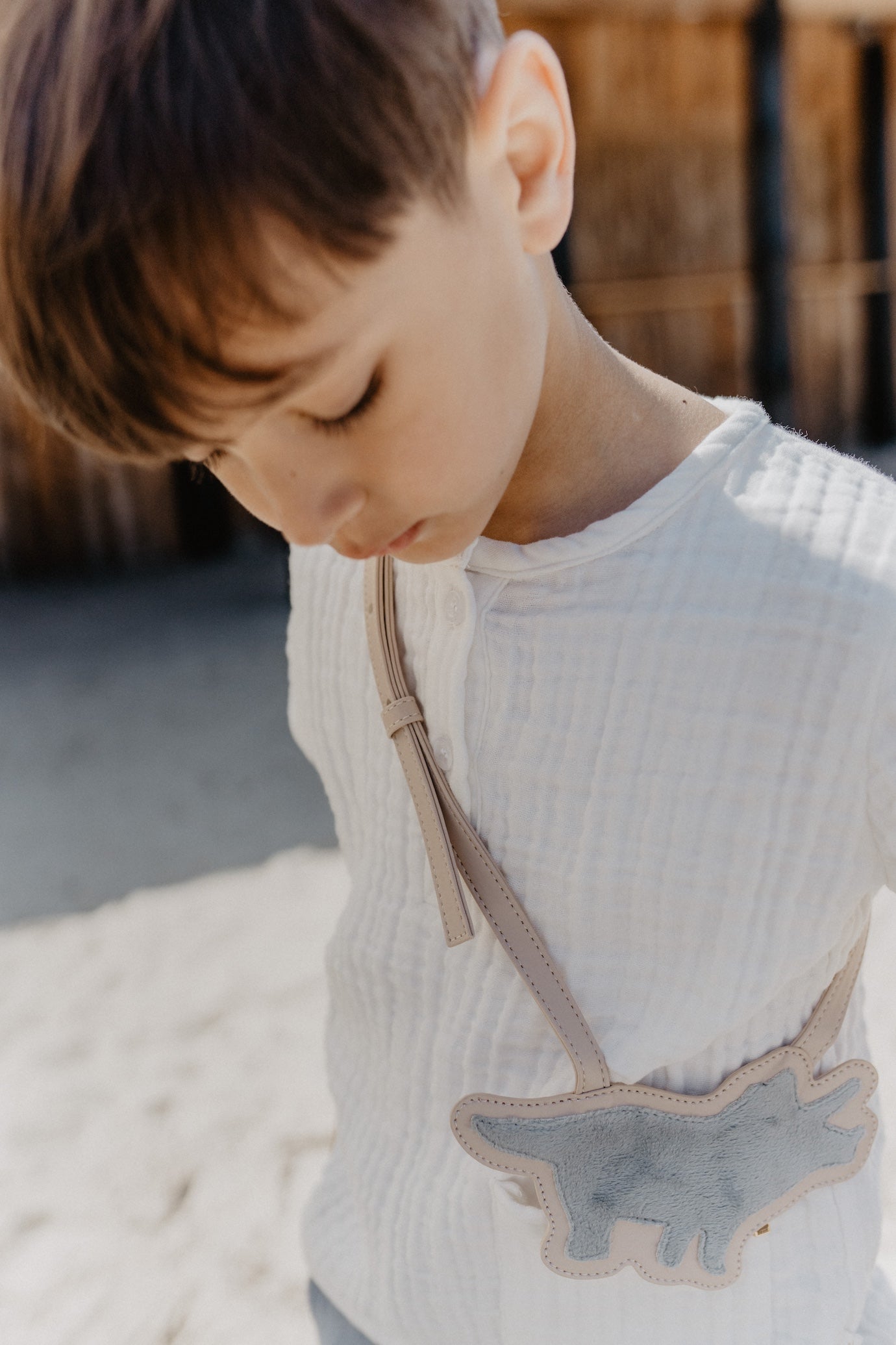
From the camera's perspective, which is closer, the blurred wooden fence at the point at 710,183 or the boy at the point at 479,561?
the boy at the point at 479,561

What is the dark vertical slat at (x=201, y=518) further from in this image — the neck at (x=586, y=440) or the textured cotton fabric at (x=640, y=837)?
the neck at (x=586, y=440)

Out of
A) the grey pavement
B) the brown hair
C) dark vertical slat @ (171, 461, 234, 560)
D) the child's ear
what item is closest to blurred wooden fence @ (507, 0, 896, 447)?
dark vertical slat @ (171, 461, 234, 560)

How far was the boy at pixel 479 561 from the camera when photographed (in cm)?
49

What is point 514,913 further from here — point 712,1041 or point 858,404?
point 858,404

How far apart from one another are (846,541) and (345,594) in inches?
16.8

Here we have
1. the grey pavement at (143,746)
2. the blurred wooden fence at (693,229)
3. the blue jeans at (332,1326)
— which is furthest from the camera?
the blurred wooden fence at (693,229)

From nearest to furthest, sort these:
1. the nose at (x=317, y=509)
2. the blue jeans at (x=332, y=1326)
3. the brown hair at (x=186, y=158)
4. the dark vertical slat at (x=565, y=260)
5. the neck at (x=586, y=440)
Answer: the brown hair at (x=186, y=158) → the nose at (x=317, y=509) → the neck at (x=586, y=440) → the blue jeans at (x=332, y=1326) → the dark vertical slat at (x=565, y=260)

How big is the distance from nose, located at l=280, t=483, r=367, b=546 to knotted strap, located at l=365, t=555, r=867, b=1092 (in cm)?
22

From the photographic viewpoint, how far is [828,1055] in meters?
0.81

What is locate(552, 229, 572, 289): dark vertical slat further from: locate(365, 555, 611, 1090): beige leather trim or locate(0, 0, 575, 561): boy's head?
locate(0, 0, 575, 561): boy's head

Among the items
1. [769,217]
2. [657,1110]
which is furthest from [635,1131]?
[769,217]

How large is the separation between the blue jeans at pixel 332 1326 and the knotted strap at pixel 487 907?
0.50 metres

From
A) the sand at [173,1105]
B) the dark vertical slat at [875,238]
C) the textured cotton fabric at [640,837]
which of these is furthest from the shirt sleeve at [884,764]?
the dark vertical slat at [875,238]

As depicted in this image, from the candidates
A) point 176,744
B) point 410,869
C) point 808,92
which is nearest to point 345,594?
point 410,869
